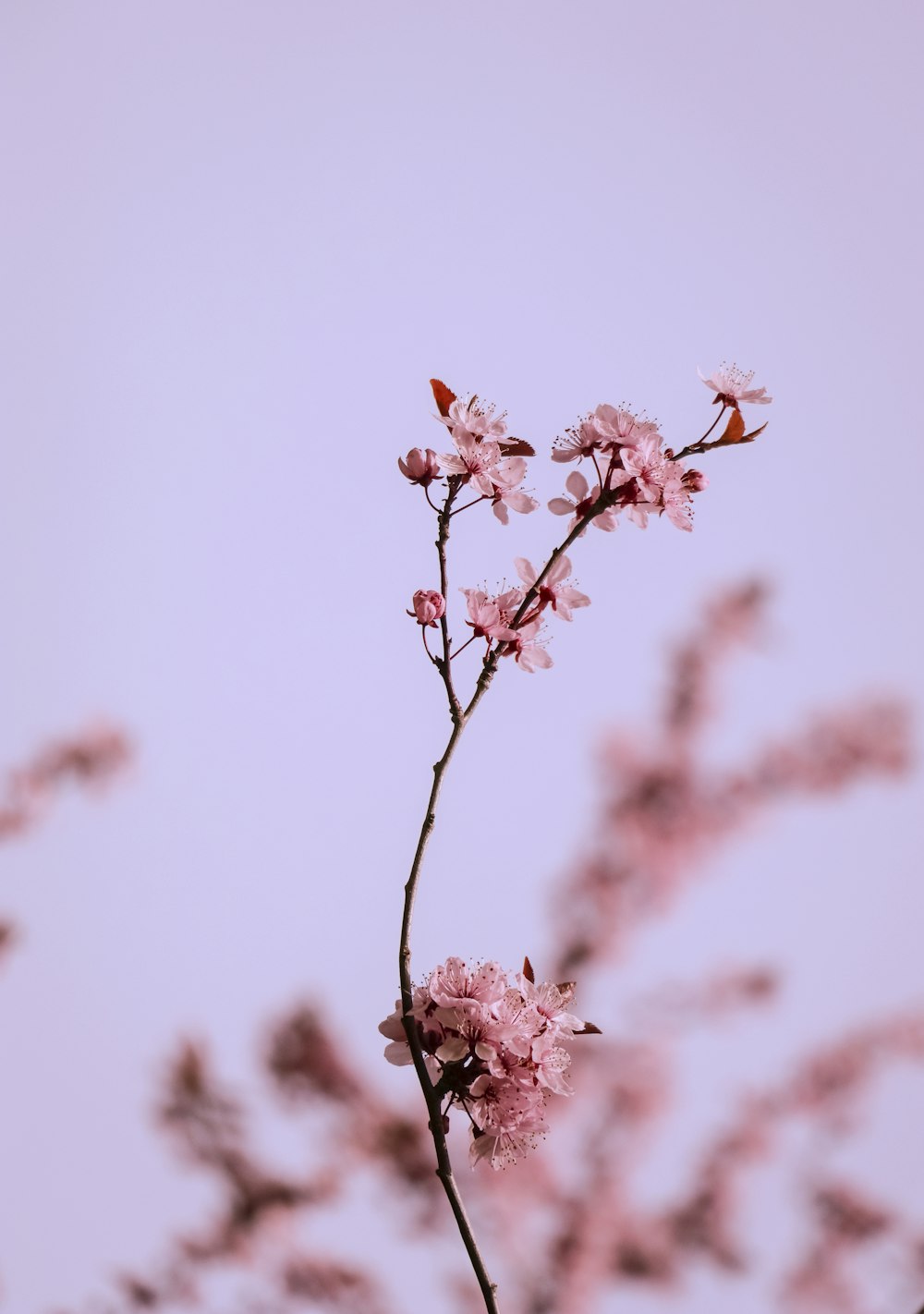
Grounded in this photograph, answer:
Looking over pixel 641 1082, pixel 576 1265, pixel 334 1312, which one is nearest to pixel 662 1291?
pixel 576 1265

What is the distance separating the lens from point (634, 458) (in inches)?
38.3

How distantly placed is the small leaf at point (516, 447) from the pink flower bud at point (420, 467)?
7cm

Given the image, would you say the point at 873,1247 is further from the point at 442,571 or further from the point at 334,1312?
the point at 442,571

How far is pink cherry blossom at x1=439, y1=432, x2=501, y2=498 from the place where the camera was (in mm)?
975

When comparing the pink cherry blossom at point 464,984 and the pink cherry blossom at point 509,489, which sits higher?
the pink cherry blossom at point 509,489

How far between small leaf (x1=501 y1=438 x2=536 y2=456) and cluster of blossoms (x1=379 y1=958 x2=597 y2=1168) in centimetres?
46

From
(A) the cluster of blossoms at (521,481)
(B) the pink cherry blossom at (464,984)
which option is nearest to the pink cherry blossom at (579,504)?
(A) the cluster of blossoms at (521,481)

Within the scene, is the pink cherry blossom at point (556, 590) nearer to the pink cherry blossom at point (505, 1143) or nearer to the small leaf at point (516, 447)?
the small leaf at point (516, 447)

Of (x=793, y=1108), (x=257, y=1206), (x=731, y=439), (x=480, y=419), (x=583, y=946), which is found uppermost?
(x=583, y=946)

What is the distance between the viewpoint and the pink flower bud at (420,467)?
966 millimetres

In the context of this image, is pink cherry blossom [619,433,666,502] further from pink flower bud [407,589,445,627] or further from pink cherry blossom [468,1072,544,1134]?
pink cherry blossom [468,1072,544,1134]

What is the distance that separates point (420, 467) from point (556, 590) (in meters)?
0.18

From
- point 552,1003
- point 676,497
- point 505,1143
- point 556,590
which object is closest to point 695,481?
point 676,497

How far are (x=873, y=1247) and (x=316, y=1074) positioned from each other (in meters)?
2.17
